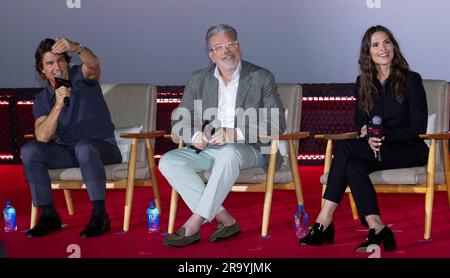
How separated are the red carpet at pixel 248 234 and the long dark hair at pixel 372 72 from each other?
0.68 metres

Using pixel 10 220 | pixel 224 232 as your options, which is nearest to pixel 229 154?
pixel 224 232

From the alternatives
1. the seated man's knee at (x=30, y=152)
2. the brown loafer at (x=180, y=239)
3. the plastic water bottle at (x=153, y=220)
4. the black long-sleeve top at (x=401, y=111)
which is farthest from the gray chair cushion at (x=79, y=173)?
the black long-sleeve top at (x=401, y=111)

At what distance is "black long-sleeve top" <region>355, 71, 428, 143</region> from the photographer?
177 inches

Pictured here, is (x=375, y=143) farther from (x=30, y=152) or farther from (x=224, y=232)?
(x=30, y=152)

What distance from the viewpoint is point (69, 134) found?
16.8 feet

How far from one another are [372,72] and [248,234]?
105 centimetres

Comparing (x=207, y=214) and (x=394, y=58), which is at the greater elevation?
(x=394, y=58)

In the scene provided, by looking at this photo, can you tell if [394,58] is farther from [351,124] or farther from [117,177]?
[351,124]

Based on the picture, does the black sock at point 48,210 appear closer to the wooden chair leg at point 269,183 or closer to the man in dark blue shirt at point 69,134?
the man in dark blue shirt at point 69,134

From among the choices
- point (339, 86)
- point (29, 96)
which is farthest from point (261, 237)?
point (29, 96)

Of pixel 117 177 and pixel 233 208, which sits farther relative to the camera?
pixel 233 208

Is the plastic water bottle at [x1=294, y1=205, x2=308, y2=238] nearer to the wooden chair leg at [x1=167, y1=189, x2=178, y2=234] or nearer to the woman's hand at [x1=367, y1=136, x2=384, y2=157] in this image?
the woman's hand at [x1=367, y1=136, x2=384, y2=157]

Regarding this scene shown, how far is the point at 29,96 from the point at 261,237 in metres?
4.64
